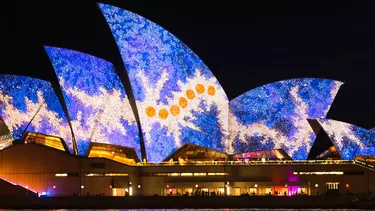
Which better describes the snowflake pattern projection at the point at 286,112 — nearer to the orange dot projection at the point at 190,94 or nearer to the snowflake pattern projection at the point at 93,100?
the orange dot projection at the point at 190,94

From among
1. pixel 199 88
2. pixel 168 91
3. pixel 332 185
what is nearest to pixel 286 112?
pixel 332 185

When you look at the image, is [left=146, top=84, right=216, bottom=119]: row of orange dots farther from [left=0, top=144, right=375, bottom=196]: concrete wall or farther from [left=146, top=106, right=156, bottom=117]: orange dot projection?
[left=0, top=144, right=375, bottom=196]: concrete wall

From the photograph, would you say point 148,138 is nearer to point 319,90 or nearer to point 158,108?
point 158,108

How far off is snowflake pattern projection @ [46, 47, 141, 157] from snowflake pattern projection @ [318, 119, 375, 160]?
13442 millimetres

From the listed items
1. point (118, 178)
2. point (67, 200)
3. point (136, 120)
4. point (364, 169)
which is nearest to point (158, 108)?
point (136, 120)

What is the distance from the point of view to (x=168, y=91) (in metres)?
53.5

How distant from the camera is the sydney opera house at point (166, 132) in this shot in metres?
52.8

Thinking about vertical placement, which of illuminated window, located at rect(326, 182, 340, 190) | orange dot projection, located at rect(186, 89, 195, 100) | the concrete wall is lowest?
illuminated window, located at rect(326, 182, 340, 190)

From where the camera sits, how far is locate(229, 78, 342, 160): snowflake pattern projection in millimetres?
54250

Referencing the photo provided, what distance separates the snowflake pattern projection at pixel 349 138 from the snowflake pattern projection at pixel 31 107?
17975 mm

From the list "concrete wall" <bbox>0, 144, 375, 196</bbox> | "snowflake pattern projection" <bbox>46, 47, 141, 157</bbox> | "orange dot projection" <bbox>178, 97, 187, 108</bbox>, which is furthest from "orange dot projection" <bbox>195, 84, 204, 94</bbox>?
"concrete wall" <bbox>0, 144, 375, 196</bbox>

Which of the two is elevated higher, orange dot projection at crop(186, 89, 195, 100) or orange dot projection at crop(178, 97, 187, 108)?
orange dot projection at crop(186, 89, 195, 100)

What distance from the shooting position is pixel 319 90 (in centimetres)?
5428

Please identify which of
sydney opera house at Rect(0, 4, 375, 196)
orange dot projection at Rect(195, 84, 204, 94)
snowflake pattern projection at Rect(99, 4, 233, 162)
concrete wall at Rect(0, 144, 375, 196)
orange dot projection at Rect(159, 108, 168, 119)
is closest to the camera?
snowflake pattern projection at Rect(99, 4, 233, 162)
